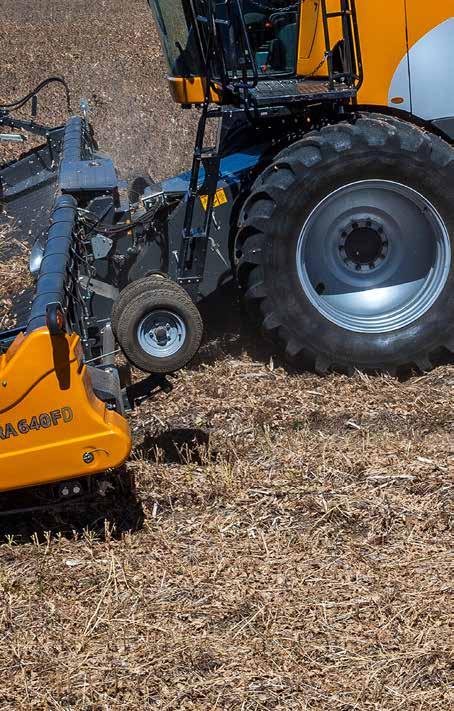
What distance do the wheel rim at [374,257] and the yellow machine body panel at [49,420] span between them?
5.88 ft

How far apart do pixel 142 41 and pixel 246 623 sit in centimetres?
1103

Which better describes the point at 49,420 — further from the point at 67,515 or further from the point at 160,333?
the point at 160,333

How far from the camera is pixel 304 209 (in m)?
4.54

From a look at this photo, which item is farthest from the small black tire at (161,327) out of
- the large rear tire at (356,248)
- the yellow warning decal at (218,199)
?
the yellow warning decal at (218,199)

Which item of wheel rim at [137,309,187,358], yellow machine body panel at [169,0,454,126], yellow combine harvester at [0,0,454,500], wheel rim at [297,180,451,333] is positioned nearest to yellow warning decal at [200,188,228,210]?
yellow combine harvester at [0,0,454,500]

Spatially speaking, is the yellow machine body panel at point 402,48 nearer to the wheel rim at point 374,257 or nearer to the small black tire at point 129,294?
the wheel rim at point 374,257

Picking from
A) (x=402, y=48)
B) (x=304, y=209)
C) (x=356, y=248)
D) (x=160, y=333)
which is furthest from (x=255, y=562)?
(x=402, y=48)

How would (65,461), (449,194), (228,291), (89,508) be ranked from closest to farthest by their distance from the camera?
(65,461) < (89,508) < (449,194) < (228,291)

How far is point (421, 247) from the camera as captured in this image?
15.8ft

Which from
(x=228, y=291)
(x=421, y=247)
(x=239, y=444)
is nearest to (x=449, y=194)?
(x=421, y=247)

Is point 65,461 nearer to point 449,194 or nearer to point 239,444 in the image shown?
point 239,444

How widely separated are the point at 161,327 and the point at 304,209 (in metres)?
0.95

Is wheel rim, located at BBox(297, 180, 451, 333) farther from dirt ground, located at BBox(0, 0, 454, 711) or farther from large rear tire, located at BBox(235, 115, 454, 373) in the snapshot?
dirt ground, located at BBox(0, 0, 454, 711)

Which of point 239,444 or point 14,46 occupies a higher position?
point 14,46
